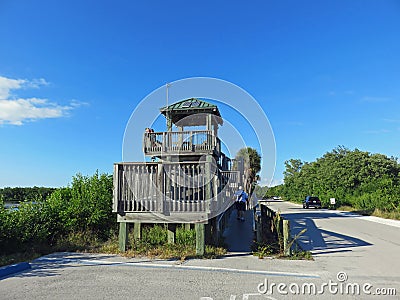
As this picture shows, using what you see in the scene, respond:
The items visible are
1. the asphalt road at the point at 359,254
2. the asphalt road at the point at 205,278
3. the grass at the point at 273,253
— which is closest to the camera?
the asphalt road at the point at 205,278

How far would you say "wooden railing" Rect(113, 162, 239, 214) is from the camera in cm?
743

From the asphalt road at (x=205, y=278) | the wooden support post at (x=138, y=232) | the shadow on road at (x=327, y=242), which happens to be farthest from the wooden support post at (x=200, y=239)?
the shadow on road at (x=327, y=242)

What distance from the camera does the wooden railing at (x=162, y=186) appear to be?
7.43 m

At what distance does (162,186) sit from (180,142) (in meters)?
7.67

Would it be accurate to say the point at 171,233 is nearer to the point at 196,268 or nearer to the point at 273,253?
the point at 196,268

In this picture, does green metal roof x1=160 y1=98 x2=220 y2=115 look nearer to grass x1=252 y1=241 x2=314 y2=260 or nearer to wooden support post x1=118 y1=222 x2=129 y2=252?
grass x1=252 y1=241 x2=314 y2=260

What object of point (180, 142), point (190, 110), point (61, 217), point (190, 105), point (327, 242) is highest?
point (190, 105)

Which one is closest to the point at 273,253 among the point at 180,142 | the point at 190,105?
the point at 180,142

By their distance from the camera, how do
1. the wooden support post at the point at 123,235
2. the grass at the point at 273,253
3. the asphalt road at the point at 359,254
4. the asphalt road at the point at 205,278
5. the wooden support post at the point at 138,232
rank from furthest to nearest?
the wooden support post at the point at 138,232 < the wooden support post at the point at 123,235 < the grass at the point at 273,253 < the asphalt road at the point at 359,254 < the asphalt road at the point at 205,278

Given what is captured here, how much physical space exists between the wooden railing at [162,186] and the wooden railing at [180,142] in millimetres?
7065

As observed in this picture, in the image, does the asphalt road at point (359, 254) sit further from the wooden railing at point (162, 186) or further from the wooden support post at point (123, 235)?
the wooden support post at point (123, 235)

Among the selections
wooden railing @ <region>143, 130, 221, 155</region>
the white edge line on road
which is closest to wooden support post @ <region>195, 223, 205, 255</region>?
the white edge line on road

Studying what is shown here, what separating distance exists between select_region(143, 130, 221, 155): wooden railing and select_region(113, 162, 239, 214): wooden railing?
7065mm

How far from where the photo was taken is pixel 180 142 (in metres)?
15.1
